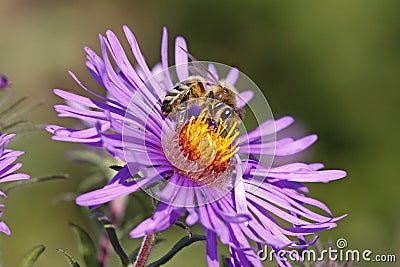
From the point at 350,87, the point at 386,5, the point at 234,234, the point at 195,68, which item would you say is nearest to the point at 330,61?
the point at 350,87

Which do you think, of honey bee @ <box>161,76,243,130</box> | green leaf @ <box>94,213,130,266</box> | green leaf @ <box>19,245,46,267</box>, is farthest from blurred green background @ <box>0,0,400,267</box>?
green leaf @ <box>94,213,130,266</box>

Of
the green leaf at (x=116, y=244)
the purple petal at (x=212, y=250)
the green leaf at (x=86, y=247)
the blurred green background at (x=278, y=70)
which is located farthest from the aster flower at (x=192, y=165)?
the blurred green background at (x=278, y=70)

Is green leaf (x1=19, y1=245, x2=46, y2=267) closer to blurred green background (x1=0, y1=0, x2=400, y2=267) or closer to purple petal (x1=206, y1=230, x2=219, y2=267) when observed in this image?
purple petal (x1=206, y1=230, x2=219, y2=267)

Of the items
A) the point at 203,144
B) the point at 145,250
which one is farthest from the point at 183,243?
the point at 203,144

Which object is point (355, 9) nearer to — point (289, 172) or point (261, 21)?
point (261, 21)

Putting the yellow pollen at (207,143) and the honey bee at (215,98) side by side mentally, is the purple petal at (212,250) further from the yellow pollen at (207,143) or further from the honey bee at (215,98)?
the honey bee at (215,98)
